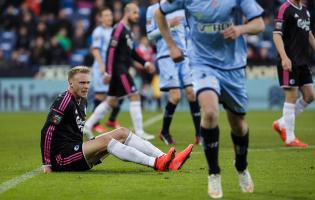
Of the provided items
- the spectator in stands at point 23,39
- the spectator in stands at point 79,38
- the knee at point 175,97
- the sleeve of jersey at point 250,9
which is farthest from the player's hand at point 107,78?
the spectator in stands at point 23,39

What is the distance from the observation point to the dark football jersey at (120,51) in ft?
44.7

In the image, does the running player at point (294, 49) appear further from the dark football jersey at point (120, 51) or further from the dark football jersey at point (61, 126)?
the dark football jersey at point (61, 126)

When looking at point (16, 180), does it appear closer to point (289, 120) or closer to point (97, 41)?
point (289, 120)

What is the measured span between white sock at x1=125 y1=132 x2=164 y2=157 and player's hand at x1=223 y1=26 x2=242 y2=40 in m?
2.11

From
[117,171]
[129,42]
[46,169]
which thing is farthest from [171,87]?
[46,169]

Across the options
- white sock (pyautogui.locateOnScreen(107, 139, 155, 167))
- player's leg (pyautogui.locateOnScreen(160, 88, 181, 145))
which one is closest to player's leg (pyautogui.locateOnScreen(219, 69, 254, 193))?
white sock (pyautogui.locateOnScreen(107, 139, 155, 167))

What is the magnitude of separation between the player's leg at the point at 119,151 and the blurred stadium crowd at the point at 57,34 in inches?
542

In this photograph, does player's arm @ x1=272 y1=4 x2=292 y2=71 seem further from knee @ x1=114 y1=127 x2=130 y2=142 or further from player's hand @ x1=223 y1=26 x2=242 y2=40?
player's hand @ x1=223 y1=26 x2=242 y2=40

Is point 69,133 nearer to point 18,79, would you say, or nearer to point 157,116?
point 157,116

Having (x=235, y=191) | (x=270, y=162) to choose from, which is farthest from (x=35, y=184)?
(x=270, y=162)

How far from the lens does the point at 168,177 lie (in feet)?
26.9

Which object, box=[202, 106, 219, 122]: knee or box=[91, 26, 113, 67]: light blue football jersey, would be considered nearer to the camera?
box=[202, 106, 219, 122]: knee

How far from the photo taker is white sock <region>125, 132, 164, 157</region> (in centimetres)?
858

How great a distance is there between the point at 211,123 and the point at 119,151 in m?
1.66
